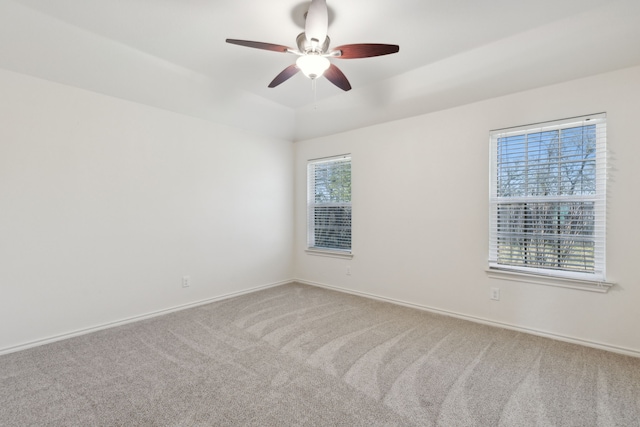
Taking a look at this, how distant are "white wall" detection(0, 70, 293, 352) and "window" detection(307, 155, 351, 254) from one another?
896mm

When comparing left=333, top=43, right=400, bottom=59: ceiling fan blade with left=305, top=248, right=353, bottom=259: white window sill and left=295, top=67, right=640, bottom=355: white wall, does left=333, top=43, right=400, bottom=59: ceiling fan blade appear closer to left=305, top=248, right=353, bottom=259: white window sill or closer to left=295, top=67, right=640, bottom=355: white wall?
left=295, top=67, right=640, bottom=355: white wall

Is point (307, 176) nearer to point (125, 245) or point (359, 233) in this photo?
point (359, 233)

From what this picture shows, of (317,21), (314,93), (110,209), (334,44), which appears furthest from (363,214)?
(110,209)

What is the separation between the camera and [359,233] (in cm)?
406

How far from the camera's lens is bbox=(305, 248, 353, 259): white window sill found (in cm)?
417

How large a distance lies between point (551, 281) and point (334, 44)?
285cm

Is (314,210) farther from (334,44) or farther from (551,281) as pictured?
(551,281)

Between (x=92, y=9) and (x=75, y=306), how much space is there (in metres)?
2.47

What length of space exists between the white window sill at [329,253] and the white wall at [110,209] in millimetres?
864

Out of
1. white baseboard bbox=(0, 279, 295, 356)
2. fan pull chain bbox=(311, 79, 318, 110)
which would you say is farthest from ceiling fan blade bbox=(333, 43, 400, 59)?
white baseboard bbox=(0, 279, 295, 356)

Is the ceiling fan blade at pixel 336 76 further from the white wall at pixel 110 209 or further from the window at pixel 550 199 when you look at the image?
the white wall at pixel 110 209

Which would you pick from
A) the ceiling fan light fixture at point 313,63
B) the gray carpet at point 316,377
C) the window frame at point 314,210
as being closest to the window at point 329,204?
the window frame at point 314,210

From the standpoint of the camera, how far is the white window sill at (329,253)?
164 inches

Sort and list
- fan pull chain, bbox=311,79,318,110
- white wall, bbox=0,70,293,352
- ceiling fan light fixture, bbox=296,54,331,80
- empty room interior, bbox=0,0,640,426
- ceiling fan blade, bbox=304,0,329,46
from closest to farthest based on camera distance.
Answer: ceiling fan blade, bbox=304,0,329,46 → empty room interior, bbox=0,0,640,426 → ceiling fan light fixture, bbox=296,54,331,80 → white wall, bbox=0,70,293,352 → fan pull chain, bbox=311,79,318,110
